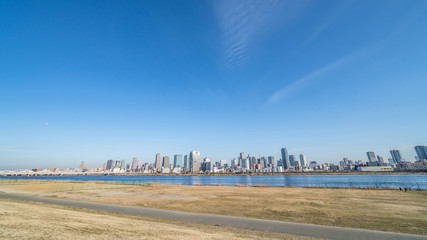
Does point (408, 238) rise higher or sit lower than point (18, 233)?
lower

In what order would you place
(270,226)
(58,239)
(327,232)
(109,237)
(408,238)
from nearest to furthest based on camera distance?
1. (58,239)
2. (109,237)
3. (408,238)
4. (327,232)
5. (270,226)

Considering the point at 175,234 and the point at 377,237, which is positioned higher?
the point at 175,234

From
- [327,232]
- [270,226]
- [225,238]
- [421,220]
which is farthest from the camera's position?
[421,220]

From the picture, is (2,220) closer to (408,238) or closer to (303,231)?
(303,231)

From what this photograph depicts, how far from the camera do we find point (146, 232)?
9695mm

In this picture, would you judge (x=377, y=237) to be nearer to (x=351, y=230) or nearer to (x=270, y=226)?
(x=351, y=230)

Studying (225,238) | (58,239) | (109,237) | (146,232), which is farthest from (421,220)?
(58,239)

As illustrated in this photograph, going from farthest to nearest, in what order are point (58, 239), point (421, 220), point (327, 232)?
point (421, 220), point (327, 232), point (58, 239)

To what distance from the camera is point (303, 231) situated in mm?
11789

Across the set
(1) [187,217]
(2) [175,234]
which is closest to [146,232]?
(2) [175,234]

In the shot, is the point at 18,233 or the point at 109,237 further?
the point at 109,237

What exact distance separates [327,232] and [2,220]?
18925 millimetres

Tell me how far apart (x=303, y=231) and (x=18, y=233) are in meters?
15.2

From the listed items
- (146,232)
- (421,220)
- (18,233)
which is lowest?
(421,220)
